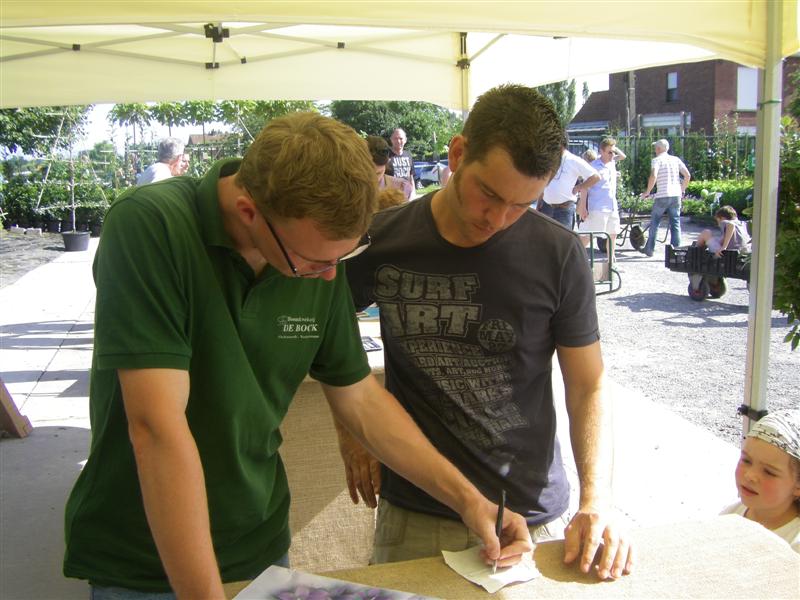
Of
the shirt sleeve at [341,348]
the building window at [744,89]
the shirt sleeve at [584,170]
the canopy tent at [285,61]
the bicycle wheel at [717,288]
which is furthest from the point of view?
the building window at [744,89]

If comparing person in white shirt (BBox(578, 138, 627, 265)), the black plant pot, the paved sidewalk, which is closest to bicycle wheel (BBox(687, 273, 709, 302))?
person in white shirt (BBox(578, 138, 627, 265))

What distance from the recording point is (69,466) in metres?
4.23

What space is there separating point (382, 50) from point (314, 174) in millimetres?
4937

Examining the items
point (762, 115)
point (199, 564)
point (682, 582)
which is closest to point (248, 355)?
point (199, 564)

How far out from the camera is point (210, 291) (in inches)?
49.4

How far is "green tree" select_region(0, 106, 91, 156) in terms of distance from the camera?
61.4 ft

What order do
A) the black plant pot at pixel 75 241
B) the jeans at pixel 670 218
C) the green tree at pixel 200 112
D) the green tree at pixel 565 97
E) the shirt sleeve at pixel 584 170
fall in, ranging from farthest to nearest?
the green tree at pixel 565 97
the green tree at pixel 200 112
the black plant pot at pixel 75 241
the jeans at pixel 670 218
the shirt sleeve at pixel 584 170

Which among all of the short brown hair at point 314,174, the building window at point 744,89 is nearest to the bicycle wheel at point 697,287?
the short brown hair at point 314,174

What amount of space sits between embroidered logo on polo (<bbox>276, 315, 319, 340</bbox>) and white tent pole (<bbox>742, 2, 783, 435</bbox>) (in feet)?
6.90

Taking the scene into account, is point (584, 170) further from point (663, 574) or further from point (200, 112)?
point (200, 112)

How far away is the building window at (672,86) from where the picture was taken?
3497 centimetres

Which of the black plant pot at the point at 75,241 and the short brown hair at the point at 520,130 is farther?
the black plant pot at the point at 75,241

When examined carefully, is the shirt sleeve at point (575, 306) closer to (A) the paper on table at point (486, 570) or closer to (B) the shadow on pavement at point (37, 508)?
(A) the paper on table at point (486, 570)

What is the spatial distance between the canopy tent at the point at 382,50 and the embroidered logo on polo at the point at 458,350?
150 centimetres
